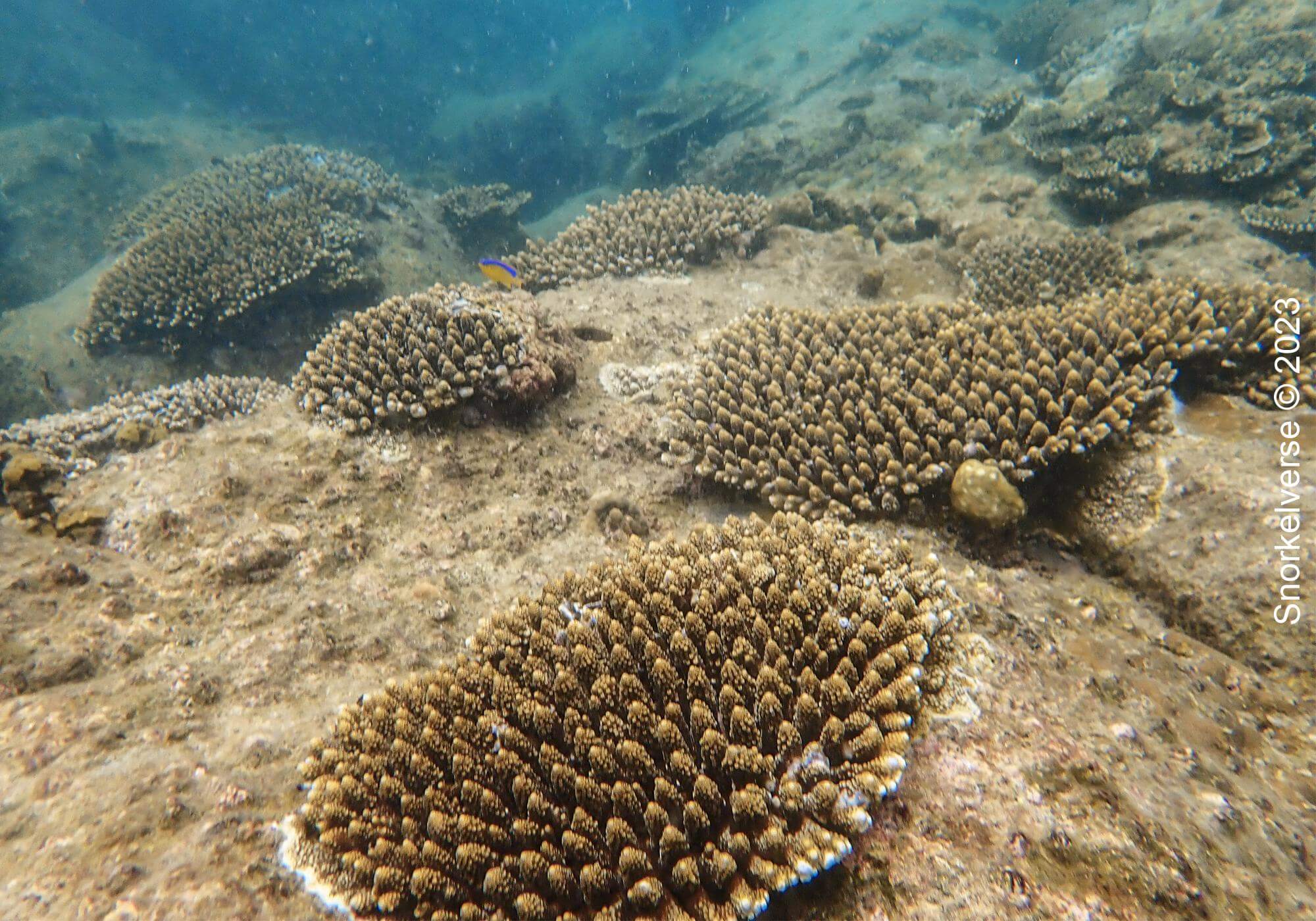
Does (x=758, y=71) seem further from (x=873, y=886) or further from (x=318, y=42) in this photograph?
(x=873, y=886)

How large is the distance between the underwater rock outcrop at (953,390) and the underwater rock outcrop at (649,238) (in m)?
3.41

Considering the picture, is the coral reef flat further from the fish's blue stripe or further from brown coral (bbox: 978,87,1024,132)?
brown coral (bbox: 978,87,1024,132)

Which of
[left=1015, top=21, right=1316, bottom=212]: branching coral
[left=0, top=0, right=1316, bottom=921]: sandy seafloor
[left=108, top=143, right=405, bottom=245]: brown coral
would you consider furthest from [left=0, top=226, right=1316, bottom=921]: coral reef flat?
[left=108, top=143, right=405, bottom=245]: brown coral

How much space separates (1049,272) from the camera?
716cm

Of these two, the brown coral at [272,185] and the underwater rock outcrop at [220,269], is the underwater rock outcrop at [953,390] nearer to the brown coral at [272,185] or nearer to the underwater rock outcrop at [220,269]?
the underwater rock outcrop at [220,269]

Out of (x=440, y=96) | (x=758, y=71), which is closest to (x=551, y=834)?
(x=758, y=71)

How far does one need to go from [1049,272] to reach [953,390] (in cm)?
460

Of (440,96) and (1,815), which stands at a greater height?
(440,96)

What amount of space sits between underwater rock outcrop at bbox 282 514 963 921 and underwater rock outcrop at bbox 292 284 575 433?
243cm

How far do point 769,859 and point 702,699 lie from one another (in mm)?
570

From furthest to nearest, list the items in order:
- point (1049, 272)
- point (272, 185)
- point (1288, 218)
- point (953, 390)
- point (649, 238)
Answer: point (272, 185) < point (1288, 218) < point (649, 238) < point (1049, 272) < point (953, 390)

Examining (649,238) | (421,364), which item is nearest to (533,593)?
(421,364)

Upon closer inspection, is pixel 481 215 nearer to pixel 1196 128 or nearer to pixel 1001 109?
pixel 1001 109

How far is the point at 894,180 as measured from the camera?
42.5 ft
